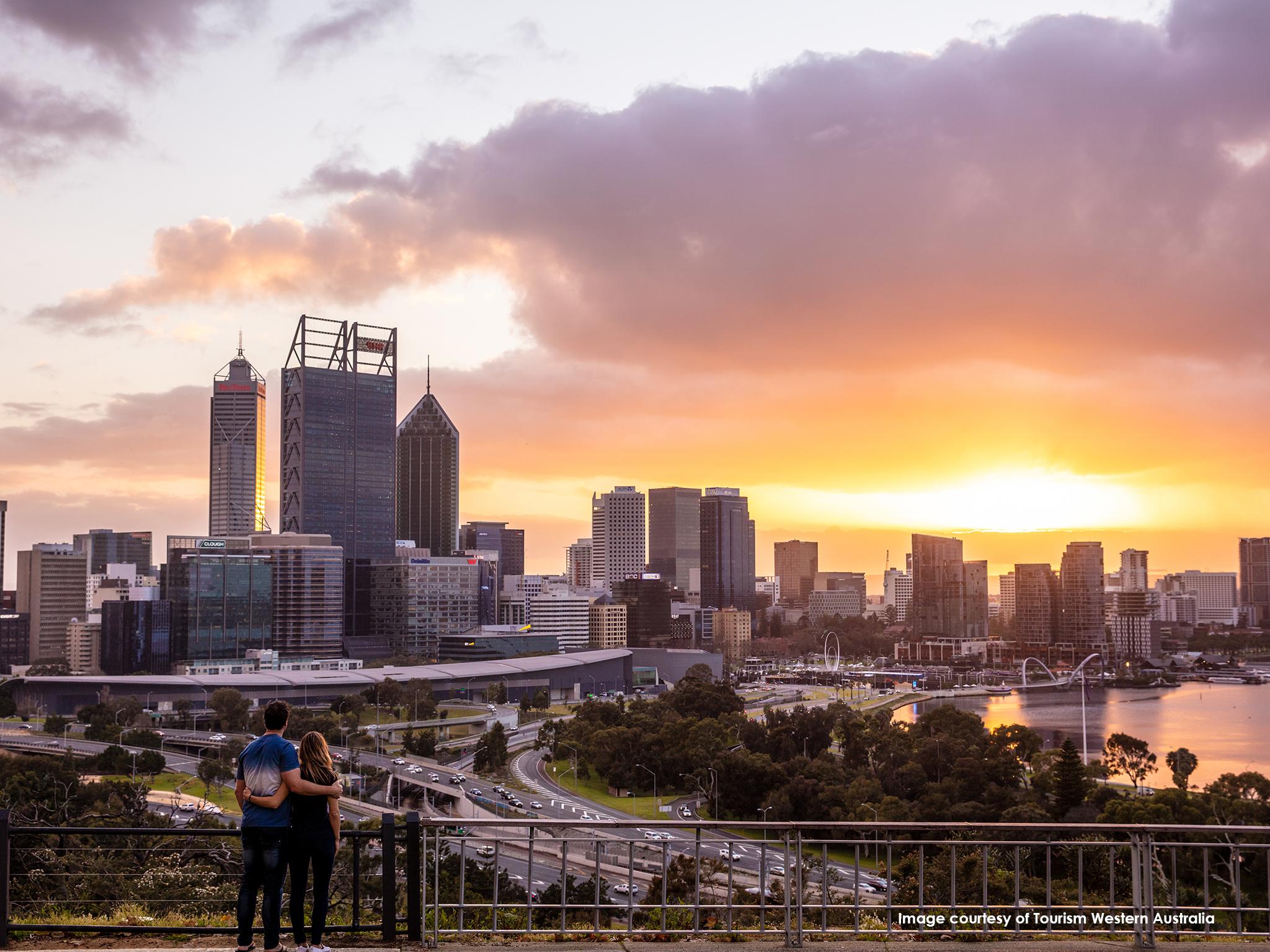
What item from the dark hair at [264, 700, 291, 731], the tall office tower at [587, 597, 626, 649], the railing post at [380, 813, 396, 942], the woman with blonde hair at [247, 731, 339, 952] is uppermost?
the dark hair at [264, 700, 291, 731]

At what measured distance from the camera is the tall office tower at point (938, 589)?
163250 millimetres

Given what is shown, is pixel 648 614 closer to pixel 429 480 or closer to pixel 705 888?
pixel 429 480

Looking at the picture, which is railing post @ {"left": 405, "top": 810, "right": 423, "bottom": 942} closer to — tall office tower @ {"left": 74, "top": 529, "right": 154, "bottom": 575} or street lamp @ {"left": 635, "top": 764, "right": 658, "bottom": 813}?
street lamp @ {"left": 635, "top": 764, "right": 658, "bottom": 813}

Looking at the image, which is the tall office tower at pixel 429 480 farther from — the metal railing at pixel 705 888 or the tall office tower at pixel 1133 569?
the metal railing at pixel 705 888

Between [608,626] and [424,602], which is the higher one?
[424,602]

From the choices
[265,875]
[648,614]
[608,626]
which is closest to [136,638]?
[608,626]

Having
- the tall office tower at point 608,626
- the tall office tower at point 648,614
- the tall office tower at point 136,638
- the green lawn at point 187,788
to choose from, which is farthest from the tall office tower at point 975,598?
the green lawn at point 187,788

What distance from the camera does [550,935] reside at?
7.37 metres

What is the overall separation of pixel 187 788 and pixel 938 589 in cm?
13855

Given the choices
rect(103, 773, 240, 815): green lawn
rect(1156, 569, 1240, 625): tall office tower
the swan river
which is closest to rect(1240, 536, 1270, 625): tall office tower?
rect(1156, 569, 1240, 625): tall office tower

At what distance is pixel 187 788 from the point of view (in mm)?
44750

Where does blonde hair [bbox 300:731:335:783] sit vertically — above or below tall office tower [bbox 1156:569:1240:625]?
above

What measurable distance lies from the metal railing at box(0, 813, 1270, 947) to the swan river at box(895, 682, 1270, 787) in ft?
145

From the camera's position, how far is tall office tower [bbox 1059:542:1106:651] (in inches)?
5502
